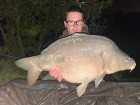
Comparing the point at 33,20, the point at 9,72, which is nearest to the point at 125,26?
the point at 33,20

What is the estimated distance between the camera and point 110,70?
2.77 m

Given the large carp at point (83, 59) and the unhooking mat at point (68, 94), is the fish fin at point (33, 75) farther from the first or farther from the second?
the unhooking mat at point (68, 94)

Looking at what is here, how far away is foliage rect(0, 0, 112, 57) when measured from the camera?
5.96m

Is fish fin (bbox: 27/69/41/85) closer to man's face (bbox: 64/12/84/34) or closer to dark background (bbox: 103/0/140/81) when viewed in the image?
man's face (bbox: 64/12/84/34)

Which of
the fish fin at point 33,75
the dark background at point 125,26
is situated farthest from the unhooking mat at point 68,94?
the dark background at point 125,26

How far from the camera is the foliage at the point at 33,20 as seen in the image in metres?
5.96

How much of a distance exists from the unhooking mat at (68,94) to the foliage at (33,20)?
279 centimetres

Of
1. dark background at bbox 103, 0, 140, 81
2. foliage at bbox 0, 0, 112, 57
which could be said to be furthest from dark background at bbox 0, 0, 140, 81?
foliage at bbox 0, 0, 112, 57

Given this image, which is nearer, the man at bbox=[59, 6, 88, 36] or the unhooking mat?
the unhooking mat

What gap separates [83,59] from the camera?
9.16ft

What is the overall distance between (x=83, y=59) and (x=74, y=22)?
0.66 metres

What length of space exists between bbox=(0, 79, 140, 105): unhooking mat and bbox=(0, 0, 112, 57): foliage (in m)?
2.79

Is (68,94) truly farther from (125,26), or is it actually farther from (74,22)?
(125,26)

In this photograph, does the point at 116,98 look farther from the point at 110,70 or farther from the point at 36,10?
the point at 36,10
